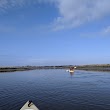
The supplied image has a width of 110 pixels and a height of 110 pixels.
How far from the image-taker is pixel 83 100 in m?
30.2

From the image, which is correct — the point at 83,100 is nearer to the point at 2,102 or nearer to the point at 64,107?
the point at 64,107

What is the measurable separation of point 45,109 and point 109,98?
1100 cm

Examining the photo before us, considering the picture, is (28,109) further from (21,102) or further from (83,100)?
(83,100)

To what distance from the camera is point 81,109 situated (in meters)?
25.3

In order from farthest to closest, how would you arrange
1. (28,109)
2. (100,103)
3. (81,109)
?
(100,103)
(81,109)
(28,109)

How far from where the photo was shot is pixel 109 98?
103 feet

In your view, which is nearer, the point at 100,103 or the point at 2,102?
the point at 100,103

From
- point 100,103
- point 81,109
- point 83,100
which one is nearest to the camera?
point 81,109

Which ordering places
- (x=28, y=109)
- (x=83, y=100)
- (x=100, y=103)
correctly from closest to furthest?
(x=28, y=109)
(x=100, y=103)
(x=83, y=100)

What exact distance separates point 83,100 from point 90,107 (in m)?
4.08

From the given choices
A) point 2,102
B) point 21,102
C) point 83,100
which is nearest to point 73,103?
point 83,100

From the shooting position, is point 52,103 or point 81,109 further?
point 52,103

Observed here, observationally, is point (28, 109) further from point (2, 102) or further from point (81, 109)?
point (2, 102)

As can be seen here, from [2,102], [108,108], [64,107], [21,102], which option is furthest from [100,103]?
[2,102]
